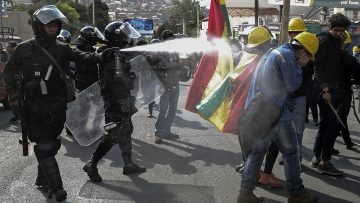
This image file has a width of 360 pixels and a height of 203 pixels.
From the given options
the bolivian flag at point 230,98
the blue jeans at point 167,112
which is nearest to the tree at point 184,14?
the blue jeans at point 167,112

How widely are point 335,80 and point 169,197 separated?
2.32 metres

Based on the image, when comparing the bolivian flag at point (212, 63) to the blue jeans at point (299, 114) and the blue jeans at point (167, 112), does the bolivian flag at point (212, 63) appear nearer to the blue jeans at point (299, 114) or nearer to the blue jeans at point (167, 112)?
the blue jeans at point (299, 114)

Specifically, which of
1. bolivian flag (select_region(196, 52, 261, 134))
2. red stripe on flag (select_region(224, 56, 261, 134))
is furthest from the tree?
red stripe on flag (select_region(224, 56, 261, 134))

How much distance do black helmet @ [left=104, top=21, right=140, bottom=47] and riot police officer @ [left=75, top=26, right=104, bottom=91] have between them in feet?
3.11

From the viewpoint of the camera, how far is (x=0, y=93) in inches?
390

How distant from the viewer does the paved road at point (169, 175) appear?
14.5 feet

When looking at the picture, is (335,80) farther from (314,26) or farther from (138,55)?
(314,26)

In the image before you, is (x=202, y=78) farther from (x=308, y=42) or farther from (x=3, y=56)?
(x=3, y=56)

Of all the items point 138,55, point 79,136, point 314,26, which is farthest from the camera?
point 314,26

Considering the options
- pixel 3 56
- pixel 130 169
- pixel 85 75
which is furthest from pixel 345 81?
pixel 3 56

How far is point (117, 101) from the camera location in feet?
16.3

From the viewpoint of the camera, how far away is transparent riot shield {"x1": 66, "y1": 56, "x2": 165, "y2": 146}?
17.8 feet

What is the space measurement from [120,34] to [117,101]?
76cm

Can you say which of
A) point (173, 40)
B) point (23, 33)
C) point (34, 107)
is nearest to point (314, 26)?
point (173, 40)
